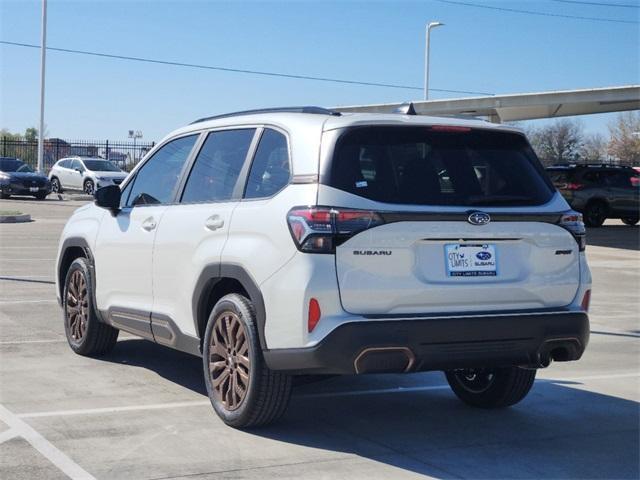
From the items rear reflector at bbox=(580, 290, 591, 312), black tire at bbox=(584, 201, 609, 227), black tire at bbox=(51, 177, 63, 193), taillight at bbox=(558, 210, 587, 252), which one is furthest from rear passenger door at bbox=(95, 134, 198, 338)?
black tire at bbox=(51, 177, 63, 193)

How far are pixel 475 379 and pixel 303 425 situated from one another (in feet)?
4.56

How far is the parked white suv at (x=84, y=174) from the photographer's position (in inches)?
1495

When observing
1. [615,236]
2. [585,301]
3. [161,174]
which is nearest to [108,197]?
[161,174]

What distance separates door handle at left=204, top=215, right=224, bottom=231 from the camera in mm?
6254

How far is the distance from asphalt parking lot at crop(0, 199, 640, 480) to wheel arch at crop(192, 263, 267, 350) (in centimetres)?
63

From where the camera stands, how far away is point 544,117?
37.2 m

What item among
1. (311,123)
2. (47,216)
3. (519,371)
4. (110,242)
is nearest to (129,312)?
(110,242)

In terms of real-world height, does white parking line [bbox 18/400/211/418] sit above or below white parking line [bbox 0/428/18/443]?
above

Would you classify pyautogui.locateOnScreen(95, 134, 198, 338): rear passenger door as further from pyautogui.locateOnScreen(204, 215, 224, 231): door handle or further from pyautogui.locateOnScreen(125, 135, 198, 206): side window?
pyautogui.locateOnScreen(204, 215, 224, 231): door handle

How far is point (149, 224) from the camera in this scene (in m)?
7.17

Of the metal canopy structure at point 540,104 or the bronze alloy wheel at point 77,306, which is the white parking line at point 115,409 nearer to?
the bronze alloy wheel at point 77,306

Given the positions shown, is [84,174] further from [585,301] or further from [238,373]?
[585,301]

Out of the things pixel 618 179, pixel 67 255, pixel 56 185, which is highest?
pixel 618 179

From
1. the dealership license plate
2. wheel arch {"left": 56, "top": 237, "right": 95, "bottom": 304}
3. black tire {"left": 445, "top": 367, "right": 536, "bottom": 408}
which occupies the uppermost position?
the dealership license plate
